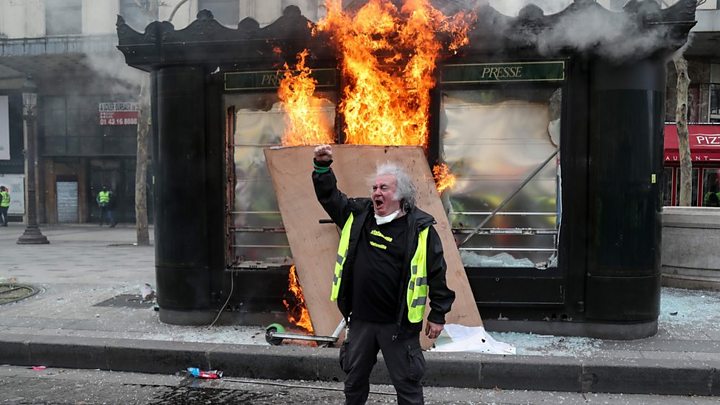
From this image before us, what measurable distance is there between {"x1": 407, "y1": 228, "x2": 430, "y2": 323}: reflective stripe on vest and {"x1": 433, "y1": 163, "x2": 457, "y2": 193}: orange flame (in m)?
2.73

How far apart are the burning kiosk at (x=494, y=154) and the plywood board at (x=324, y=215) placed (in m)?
0.45

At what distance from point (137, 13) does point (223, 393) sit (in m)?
16.0

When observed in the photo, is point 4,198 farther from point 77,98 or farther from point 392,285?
point 392,285

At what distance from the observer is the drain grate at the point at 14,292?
746 cm

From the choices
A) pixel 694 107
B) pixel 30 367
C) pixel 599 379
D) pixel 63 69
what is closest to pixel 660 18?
pixel 599 379

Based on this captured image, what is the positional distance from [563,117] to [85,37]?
56.5 ft

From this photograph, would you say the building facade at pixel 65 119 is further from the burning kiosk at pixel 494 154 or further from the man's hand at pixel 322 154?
the man's hand at pixel 322 154

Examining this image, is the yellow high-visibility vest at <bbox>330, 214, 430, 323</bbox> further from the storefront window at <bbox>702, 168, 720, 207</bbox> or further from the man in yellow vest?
the storefront window at <bbox>702, 168, 720, 207</bbox>

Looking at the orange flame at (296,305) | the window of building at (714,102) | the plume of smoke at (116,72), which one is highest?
the plume of smoke at (116,72)

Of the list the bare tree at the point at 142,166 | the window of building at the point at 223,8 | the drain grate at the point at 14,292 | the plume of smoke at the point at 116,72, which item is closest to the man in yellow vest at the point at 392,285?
the drain grate at the point at 14,292

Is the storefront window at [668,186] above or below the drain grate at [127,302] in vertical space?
above

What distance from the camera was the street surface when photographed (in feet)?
14.5

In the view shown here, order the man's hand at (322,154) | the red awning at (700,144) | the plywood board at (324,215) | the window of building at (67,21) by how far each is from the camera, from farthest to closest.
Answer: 1. the window of building at (67,21)
2. the red awning at (700,144)
3. the plywood board at (324,215)
4. the man's hand at (322,154)

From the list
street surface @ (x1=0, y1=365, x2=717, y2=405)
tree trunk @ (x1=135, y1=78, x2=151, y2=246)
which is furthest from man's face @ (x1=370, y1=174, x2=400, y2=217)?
tree trunk @ (x1=135, y1=78, x2=151, y2=246)
